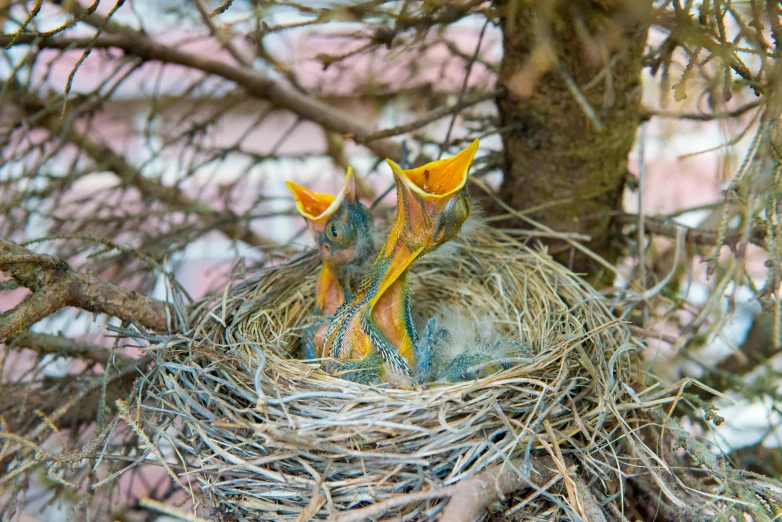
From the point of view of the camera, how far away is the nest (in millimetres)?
958

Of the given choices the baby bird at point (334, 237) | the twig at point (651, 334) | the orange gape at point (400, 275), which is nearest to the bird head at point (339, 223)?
the baby bird at point (334, 237)

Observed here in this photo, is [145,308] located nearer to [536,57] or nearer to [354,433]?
[354,433]

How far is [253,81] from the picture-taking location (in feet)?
6.10

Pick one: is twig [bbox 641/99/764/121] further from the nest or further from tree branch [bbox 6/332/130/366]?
tree branch [bbox 6/332/130/366]

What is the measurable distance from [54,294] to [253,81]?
1.03 m

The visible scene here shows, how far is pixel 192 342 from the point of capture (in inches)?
48.3

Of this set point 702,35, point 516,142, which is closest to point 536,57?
point 702,35

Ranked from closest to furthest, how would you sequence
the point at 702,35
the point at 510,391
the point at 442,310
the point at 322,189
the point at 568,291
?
the point at 702,35 → the point at 510,391 → the point at 568,291 → the point at 442,310 → the point at 322,189

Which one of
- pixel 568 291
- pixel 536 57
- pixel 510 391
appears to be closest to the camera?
pixel 536 57

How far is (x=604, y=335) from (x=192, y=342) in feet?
2.71

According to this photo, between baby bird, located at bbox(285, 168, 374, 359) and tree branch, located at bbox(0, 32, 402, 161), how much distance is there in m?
0.16

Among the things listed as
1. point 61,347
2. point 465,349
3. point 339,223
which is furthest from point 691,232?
point 61,347

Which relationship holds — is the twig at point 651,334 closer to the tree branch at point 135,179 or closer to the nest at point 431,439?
the nest at point 431,439

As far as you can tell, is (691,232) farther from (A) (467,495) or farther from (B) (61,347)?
(B) (61,347)
